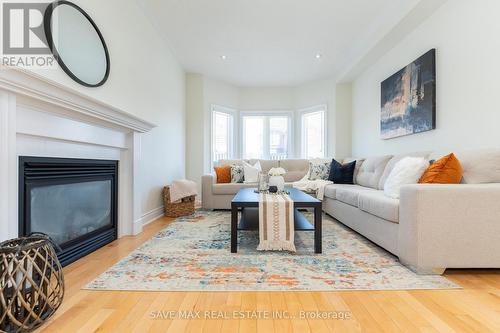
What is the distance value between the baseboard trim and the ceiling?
8.14 ft

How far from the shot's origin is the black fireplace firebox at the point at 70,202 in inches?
65.1

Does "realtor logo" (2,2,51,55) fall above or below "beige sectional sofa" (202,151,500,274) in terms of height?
above

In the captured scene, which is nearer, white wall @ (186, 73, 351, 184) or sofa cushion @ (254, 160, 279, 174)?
sofa cushion @ (254, 160, 279, 174)

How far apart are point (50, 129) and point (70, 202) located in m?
0.62

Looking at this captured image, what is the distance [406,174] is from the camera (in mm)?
2391

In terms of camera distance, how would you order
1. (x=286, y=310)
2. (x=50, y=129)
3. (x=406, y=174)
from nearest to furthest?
(x=286, y=310) < (x=50, y=129) < (x=406, y=174)

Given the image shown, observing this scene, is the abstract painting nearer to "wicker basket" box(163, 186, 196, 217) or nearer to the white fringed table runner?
the white fringed table runner

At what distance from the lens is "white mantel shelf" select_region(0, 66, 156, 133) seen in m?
1.33

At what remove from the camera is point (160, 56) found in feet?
12.4

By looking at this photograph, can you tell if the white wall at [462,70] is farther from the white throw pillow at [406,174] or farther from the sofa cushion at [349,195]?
the sofa cushion at [349,195]

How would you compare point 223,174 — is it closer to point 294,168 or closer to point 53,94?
point 294,168

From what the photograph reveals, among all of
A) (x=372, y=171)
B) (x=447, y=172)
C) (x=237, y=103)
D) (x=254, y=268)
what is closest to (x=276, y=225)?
(x=254, y=268)

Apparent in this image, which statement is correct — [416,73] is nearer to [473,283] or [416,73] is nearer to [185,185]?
[473,283]

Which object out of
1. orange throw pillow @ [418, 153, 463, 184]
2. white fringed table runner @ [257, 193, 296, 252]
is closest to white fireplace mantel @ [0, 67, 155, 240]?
white fringed table runner @ [257, 193, 296, 252]
